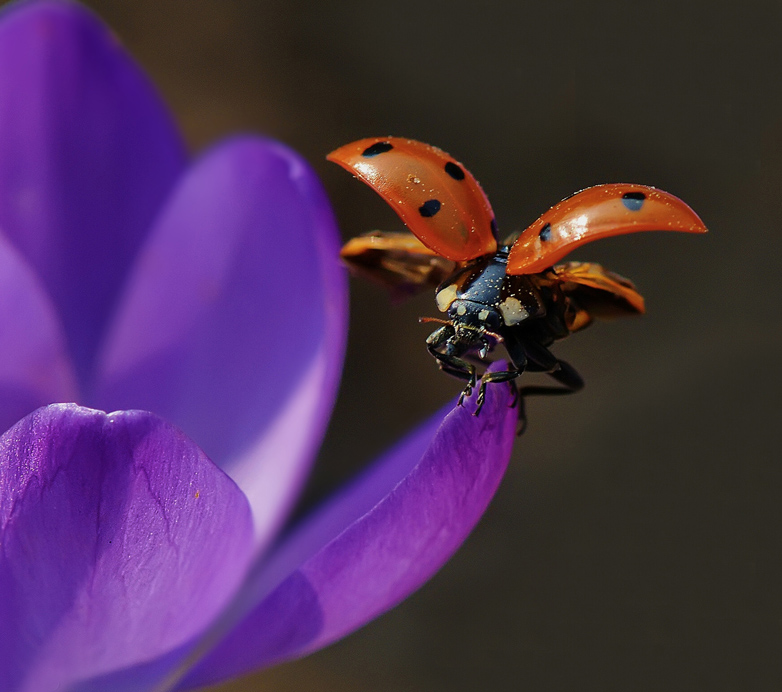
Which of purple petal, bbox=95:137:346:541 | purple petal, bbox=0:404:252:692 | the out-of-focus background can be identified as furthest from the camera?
the out-of-focus background

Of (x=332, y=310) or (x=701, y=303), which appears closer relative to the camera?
(x=332, y=310)

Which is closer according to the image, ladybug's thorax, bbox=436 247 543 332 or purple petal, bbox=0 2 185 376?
ladybug's thorax, bbox=436 247 543 332

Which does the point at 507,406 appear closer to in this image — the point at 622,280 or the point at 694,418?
the point at 622,280

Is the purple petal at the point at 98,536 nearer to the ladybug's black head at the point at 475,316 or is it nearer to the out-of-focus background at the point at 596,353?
the ladybug's black head at the point at 475,316

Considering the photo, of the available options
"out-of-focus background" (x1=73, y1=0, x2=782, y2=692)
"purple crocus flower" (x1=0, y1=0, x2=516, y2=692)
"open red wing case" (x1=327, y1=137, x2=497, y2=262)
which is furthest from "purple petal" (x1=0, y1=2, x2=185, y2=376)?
"out-of-focus background" (x1=73, y1=0, x2=782, y2=692)

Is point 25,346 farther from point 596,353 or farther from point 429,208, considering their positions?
point 596,353

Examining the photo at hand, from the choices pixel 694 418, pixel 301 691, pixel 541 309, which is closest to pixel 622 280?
pixel 541 309

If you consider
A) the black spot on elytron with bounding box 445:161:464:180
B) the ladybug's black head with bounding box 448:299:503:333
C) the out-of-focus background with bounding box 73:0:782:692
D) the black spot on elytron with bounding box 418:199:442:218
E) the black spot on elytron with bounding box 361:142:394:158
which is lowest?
the out-of-focus background with bounding box 73:0:782:692

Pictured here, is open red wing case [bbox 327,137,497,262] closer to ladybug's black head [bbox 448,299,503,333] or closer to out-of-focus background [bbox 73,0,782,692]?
ladybug's black head [bbox 448,299,503,333]
